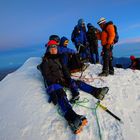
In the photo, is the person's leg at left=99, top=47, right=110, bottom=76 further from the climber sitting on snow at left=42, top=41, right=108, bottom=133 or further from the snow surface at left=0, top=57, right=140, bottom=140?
the climber sitting on snow at left=42, top=41, right=108, bottom=133

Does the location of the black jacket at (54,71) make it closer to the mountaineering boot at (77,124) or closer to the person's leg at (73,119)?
the person's leg at (73,119)

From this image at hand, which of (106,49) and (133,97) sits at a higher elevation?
(106,49)

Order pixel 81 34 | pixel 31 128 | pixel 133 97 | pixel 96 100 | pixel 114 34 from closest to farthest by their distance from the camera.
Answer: pixel 31 128 < pixel 96 100 < pixel 133 97 < pixel 114 34 < pixel 81 34

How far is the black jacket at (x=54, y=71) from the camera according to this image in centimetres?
780

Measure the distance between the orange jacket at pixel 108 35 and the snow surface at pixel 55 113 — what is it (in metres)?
1.50

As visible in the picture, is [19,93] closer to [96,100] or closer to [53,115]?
[53,115]

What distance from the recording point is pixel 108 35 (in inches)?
372

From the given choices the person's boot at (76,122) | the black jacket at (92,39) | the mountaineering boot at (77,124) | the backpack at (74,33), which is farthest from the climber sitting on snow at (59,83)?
the black jacket at (92,39)

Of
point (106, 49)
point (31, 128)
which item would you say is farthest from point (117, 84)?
point (31, 128)

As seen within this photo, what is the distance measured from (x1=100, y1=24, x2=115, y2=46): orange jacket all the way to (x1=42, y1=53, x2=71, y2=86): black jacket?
2334 millimetres

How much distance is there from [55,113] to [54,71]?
1662 mm

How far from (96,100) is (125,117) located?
110 cm

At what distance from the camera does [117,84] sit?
8891 mm

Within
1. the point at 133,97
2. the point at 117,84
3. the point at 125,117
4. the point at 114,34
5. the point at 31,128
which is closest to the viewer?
the point at 31,128
